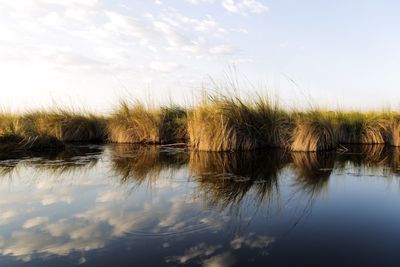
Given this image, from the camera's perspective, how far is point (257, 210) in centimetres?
392

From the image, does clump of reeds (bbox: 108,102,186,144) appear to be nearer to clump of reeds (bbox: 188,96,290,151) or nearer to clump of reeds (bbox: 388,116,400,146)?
clump of reeds (bbox: 188,96,290,151)

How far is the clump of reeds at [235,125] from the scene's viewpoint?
8648 mm

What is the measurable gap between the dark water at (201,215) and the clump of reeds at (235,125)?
189cm

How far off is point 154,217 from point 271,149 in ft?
20.1

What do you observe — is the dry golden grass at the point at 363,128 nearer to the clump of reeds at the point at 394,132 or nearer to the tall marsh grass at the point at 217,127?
the tall marsh grass at the point at 217,127

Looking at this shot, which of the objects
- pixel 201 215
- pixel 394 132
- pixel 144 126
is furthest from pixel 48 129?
pixel 394 132

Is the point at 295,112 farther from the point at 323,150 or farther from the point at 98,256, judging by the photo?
the point at 98,256

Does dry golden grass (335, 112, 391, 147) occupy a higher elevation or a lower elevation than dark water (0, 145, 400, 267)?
higher

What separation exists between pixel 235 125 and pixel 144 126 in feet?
12.8

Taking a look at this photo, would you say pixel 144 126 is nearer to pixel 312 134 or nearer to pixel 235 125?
pixel 235 125

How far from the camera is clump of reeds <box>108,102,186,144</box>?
11672 millimetres

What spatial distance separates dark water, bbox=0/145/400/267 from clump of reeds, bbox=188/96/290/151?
1.89 m

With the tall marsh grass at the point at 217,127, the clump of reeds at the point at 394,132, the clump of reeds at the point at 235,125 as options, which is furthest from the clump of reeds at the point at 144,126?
the clump of reeds at the point at 394,132

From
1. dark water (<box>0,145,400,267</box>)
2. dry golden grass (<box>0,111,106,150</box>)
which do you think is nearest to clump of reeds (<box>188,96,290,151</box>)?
dark water (<box>0,145,400,267</box>)
